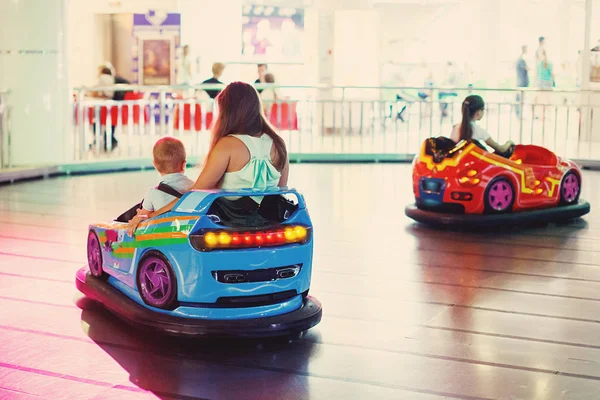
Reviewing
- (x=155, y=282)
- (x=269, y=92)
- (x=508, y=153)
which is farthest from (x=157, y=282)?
(x=269, y=92)

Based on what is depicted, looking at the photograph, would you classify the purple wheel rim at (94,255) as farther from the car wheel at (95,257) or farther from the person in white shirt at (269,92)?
the person in white shirt at (269,92)

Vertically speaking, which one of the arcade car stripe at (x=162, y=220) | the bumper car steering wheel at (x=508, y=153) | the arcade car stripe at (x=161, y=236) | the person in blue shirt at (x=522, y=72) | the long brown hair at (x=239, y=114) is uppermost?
the person in blue shirt at (x=522, y=72)

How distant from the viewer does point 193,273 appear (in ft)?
11.0

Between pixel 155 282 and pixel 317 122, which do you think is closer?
pixel 155 282

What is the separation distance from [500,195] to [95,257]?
3.18m

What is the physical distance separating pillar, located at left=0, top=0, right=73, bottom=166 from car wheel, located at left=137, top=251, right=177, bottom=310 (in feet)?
19.6

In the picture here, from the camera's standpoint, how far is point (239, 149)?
3596mm

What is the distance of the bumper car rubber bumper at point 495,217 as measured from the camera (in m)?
6.11

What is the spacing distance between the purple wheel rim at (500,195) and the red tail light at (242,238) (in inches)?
118

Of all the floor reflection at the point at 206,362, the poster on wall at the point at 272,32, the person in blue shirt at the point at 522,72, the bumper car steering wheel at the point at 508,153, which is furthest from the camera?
the person in blue shirt at the point at 522,72

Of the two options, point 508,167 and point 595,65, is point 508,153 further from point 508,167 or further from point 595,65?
point 595,65

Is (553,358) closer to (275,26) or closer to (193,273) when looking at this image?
(193,273)

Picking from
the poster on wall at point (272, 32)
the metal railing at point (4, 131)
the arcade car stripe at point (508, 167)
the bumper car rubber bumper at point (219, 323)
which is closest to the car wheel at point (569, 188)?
the arcade car stripe at point (508, 167)

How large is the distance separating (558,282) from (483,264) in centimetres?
54
